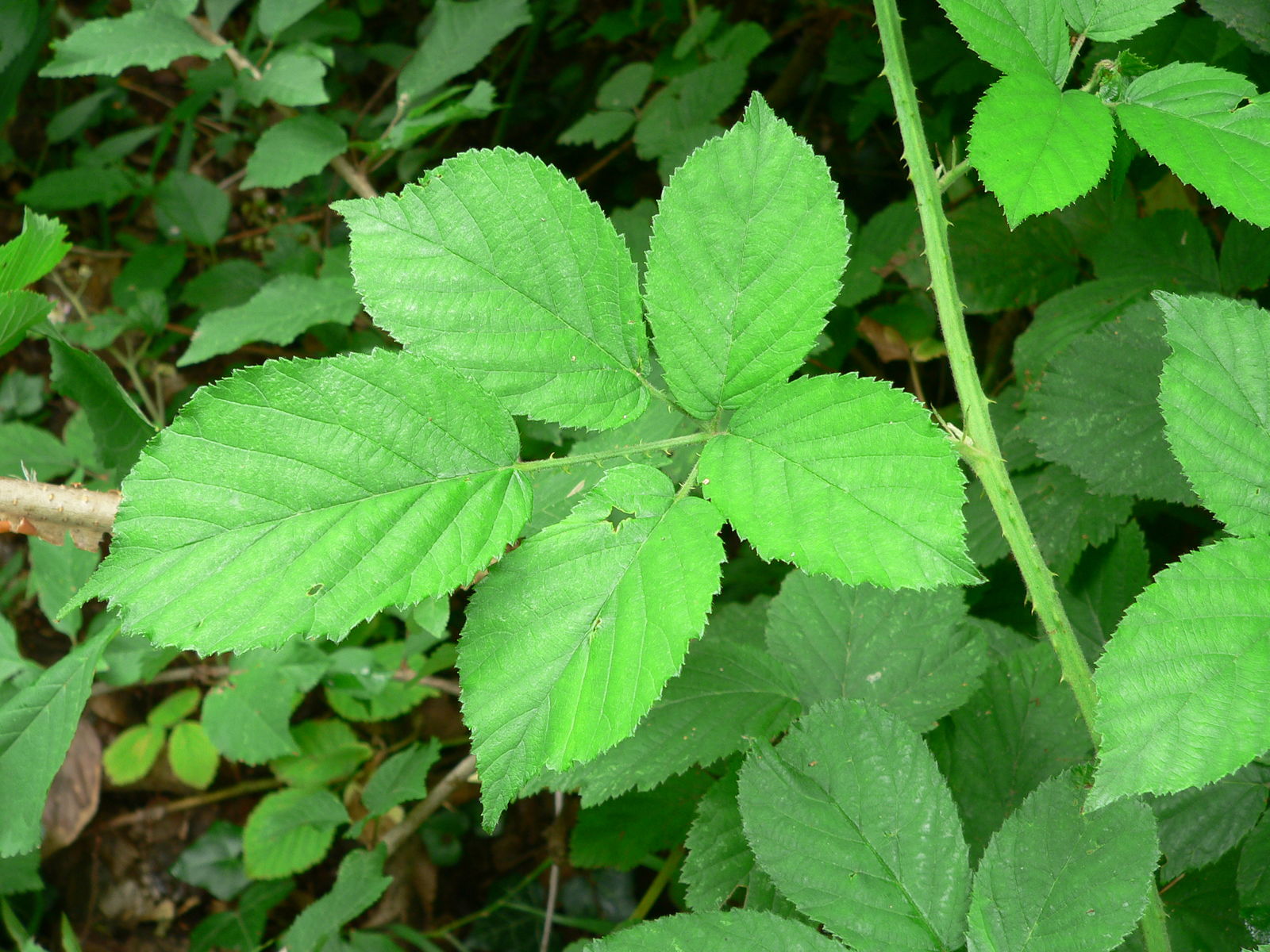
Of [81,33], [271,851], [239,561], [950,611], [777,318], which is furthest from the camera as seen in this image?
[271,851]

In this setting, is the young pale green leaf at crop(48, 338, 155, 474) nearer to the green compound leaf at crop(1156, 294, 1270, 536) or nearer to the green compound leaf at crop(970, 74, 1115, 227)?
the green compound leaf at crop(970, 74, 1115, 227)

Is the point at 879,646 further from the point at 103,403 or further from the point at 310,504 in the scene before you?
the point at 103,403

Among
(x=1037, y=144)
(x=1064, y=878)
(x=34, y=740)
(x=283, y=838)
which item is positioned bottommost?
(x=283, y=838)

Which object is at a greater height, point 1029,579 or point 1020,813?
point 1029,579

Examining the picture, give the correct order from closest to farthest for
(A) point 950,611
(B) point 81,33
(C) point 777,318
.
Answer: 1. (C) point 777,318
2. (A) point 950,611
3. (B) point 81,33

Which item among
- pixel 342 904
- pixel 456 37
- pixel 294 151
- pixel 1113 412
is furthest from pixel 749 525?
pixel 456 37

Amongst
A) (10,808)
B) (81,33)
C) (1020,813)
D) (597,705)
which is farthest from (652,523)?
(81,33)

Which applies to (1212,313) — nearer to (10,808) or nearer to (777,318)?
(777,318)

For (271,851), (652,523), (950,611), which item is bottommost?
(271,851)
